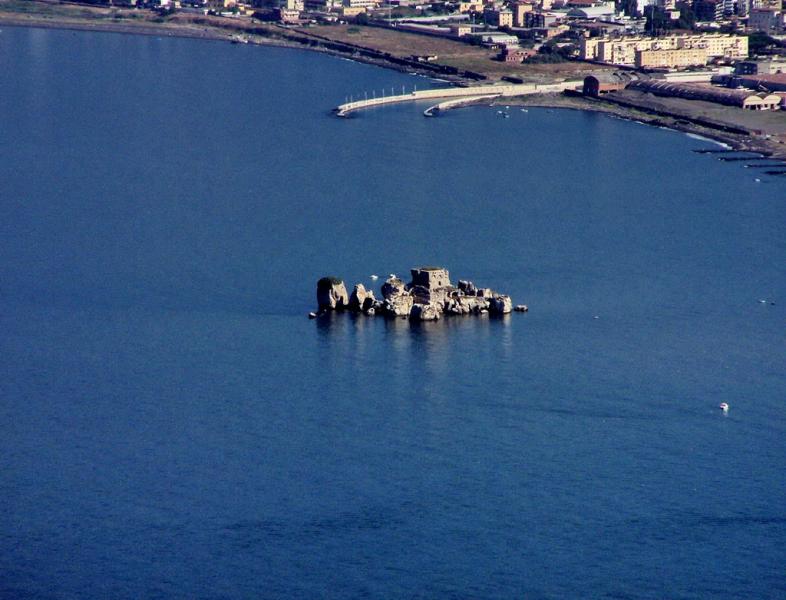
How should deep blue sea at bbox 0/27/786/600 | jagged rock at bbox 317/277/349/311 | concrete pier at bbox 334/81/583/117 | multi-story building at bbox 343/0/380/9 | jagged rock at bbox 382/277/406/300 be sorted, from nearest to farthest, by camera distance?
deep blue sea at bbox 0/27/786/600 → jagged rock at bbox 382/277/406/300 → jagged rock at bbox 317/277/349/311 → concrete pier at bbox 334/81/583/117 → multi-story building at bbox 343/0/380/9

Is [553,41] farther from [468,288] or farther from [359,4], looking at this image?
[468,288]

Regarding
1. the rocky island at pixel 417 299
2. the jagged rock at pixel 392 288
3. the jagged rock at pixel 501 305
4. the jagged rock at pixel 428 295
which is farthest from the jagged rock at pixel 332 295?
the jagged rock at pixel 501 305

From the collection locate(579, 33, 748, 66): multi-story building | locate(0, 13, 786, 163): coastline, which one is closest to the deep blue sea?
locate(0, 13, 786, 163): coastline

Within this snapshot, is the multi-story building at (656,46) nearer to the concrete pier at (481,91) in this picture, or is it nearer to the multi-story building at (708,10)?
the concrete pier at (481,91)

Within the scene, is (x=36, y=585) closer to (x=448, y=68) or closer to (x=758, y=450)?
(x=758, y=450)

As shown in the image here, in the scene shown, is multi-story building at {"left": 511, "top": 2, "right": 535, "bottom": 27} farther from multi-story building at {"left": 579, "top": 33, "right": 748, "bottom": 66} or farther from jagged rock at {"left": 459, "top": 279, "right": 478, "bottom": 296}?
jagged rock at {"left": 459, "top": 279, "right": 478, "bottom": 296}

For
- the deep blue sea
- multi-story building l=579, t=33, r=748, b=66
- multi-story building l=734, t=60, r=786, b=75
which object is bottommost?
the deep blue sea

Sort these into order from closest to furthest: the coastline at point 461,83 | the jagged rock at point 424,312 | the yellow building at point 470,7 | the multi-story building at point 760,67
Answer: the jagged rock at point 424,312 → the coastline at point 461,83 → the multi-story building at point 760,67 → the yellow building at point 470,7
